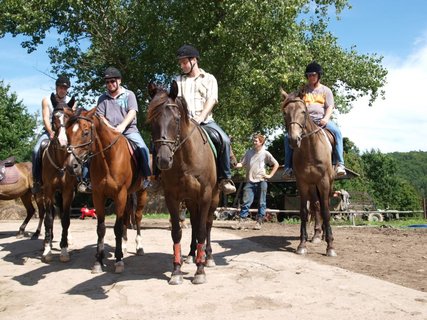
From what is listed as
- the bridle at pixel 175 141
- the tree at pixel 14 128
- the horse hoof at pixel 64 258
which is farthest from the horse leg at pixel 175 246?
the tree at pixel 14 128

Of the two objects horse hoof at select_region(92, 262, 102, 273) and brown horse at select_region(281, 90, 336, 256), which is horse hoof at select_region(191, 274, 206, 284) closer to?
horse hoof at select_region(92, 262, 102, 273)

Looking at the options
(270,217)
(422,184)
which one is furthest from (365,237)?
(422,184)

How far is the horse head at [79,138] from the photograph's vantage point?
647cm

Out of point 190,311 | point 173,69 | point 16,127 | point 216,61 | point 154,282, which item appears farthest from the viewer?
point 16,127

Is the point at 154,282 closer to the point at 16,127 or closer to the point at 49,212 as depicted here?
the point at 49,212

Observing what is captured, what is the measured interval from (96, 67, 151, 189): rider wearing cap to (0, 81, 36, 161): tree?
31.9m

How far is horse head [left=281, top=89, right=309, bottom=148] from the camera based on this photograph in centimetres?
805

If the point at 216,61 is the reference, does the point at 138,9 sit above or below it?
above

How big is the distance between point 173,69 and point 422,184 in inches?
4074

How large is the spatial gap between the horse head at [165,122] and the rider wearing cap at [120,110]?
5.74 ft

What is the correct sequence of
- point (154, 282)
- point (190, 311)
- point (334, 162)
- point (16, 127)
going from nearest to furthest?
point (190, 311) < point (154, 282) < point (334, 162) < point (16, 127)

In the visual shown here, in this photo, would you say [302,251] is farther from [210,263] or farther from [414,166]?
[414,166]

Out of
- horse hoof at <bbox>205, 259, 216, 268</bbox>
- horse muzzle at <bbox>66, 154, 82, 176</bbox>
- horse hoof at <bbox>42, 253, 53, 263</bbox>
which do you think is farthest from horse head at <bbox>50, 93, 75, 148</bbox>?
horse hoof at <bbox>205, 259, 216, 268</bbox>

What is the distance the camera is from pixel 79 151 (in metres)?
6.64
